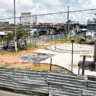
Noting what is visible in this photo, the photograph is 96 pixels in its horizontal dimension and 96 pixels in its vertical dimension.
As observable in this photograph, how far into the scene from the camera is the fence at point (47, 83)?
10672 mm

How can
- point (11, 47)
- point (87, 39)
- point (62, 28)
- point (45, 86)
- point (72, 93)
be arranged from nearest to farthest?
point (72, 93)
point (45, 86)
point (11, 47)
point (87, 39)
point (62, 28)

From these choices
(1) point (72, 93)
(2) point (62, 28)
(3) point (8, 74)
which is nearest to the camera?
(1) point (72, 93)

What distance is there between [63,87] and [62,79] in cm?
41

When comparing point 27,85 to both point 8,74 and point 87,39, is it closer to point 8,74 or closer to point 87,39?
point 8,74

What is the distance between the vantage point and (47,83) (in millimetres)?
11547

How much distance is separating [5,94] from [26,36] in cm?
2671

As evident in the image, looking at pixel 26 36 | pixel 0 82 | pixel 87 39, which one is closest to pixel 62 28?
pixel 87 39

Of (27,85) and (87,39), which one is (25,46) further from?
(27,85)

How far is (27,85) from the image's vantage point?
39.4 ft

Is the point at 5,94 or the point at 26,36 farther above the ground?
the point at 26,36

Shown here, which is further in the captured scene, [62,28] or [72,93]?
[62,28]

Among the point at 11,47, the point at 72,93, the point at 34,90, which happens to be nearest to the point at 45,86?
the point at 34,90

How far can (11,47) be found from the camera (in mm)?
37094

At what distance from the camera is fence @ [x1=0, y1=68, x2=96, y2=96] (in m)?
10.7
